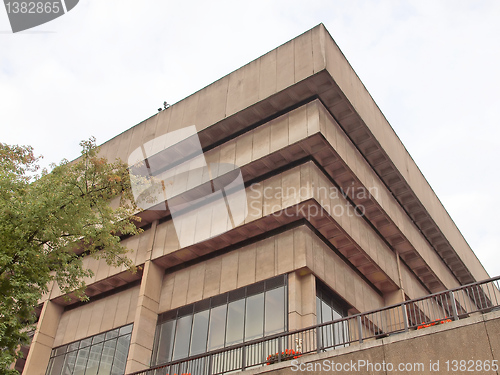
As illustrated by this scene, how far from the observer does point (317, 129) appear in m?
25.7

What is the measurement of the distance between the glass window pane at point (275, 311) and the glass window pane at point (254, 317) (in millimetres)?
335

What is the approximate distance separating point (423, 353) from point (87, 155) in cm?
1305

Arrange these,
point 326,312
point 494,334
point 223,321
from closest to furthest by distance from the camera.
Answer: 1. point 494,334
2. point 326,312
3. point 223,321

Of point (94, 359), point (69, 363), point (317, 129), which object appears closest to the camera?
point (317, 129)

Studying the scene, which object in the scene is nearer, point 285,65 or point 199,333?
point 199,333

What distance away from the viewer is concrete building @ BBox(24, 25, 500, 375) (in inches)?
958

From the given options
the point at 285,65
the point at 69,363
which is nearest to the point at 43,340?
the point at 69,363

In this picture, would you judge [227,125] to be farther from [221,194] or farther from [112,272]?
[112,272]

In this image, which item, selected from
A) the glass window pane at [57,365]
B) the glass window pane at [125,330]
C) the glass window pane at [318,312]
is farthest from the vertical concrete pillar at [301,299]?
the glass window pane at [57,365]

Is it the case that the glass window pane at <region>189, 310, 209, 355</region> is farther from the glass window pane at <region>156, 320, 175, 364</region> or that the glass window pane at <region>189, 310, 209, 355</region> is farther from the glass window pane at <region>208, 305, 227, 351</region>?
the glass window pane at <region>156, 320, 175, 364</region>

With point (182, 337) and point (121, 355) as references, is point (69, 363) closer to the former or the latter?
point (121, 355)

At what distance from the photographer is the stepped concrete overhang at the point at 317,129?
26875mm

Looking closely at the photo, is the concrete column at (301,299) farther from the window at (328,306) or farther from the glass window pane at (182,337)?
the glass window pane at (182,337)

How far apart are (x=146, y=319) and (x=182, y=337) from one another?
7.59ft
